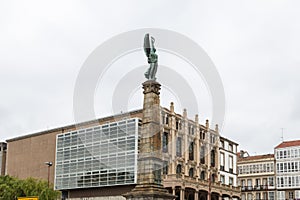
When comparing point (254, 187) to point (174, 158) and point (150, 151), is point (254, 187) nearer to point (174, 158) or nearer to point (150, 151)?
point (174, 158)

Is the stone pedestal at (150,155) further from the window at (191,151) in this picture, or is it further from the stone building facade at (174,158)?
the window at (191,151)

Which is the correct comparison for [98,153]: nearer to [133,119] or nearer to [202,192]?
[133,119]

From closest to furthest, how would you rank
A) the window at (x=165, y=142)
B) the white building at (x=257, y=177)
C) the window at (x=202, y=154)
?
the window at (x=165, y=142), the window at (x=202, y=154), the white building at (x=257, y=177)

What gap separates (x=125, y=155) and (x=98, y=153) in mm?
5585

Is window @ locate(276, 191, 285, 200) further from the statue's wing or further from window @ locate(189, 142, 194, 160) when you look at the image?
the statue's wing

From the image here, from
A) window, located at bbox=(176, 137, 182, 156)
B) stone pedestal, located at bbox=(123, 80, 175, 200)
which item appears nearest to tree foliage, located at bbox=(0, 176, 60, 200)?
window, located at bbox=(176, 137, 182, 156)

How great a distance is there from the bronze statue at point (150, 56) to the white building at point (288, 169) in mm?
68446

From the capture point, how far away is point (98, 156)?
72375 millimetres

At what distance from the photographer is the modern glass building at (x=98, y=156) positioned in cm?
6831

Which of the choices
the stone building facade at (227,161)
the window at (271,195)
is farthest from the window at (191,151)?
the window at (271,195)

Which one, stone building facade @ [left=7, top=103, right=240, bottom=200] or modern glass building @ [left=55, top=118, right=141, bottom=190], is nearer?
modern glass building @ [left=55, top=118, right=141, bottom=190]

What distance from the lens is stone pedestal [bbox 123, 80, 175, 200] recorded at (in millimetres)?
30811

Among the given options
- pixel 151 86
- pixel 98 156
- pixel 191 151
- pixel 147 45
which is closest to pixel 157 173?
pixel 151 86

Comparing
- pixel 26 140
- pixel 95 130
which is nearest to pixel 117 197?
pixel 95 130
